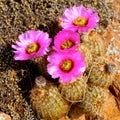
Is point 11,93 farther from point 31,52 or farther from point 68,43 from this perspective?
point 68,43

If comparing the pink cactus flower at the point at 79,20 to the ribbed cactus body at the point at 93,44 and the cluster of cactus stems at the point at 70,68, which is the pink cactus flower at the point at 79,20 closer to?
the cluster of cactus stems at the point at 70,68

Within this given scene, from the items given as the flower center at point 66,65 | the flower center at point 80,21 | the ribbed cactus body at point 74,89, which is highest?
the flower center at point 80,21

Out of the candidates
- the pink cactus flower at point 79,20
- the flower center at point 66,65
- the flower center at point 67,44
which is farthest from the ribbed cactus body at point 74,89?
the pink cactus flower at point 79,20

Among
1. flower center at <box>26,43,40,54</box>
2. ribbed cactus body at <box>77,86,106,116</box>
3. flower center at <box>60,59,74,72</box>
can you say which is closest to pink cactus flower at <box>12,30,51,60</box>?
flower center at <box>26,43,40,54</box>

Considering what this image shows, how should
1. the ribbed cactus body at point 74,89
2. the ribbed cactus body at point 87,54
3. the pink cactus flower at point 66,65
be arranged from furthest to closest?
the ribbed cactus body at point 87,54
the ribbed cactus body at point 74,89
the pink cactus flower at point 66,65

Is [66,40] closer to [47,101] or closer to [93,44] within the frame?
[93,44]

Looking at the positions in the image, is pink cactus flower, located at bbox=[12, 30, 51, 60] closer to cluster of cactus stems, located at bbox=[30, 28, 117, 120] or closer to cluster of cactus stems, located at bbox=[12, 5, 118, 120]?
cluster of cactus stems, located at bbox=[12, 5, 118, 120]
